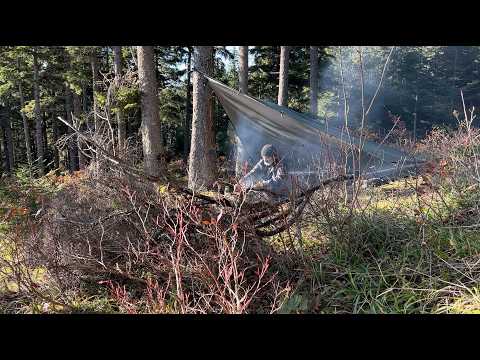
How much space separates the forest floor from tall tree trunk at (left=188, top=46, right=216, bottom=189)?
10.2 feet

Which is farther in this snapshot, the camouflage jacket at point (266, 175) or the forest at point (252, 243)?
the camouflage jacket at point (266, 175)

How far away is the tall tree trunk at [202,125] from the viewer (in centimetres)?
580

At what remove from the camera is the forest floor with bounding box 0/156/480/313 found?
84.4 inches

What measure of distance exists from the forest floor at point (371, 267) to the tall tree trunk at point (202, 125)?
311cm

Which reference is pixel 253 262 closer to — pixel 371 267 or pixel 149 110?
pixel 371 267

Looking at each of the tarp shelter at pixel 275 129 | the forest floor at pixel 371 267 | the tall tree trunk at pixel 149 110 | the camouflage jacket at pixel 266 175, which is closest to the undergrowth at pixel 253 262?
the forest floor at pixel 371 267

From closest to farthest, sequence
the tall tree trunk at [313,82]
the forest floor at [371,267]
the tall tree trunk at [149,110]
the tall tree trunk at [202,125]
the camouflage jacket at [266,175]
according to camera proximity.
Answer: the forest floor at [371,267]
the camouflage jacket at [266,175]
the tall tree trunk at [202,125]
the tall tree trunk at [149,110]
the tall tree trunk at [313,82]

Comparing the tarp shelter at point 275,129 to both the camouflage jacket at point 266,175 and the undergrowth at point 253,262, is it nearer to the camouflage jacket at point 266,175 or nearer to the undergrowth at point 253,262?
the camouflage jacket at point 266,175

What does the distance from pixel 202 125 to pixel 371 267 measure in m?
4.03

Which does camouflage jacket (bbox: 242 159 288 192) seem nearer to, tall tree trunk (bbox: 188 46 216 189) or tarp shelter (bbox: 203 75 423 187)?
tarp shelter (bbox: 203 75 423 187)

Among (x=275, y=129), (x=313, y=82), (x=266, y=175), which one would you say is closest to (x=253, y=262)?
(x=266, y=175)

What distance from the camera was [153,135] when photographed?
679cm
